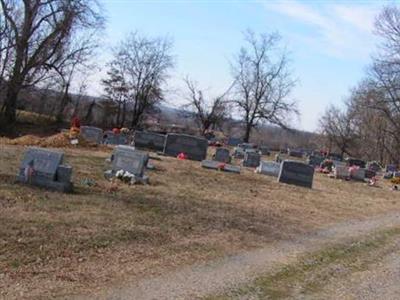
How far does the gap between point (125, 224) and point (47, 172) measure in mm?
2622

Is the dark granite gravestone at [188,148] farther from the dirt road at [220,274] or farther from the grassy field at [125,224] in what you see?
the dirt road at [220,274]

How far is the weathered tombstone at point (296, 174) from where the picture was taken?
69.9 ft

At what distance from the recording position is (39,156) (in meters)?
11.5

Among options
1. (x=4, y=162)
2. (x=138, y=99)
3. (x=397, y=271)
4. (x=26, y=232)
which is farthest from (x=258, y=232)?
(x=138, y=99)

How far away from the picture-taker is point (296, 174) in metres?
21.3

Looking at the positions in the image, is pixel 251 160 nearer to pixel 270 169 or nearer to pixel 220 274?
pixel 270 169

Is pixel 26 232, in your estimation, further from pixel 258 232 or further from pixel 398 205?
pixel 398 205

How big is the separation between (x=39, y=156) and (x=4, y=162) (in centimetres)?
333

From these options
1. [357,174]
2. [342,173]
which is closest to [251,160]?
[342,173]

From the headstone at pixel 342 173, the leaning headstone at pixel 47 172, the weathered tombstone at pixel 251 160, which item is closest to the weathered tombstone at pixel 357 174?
the headstone at pixel 342 173

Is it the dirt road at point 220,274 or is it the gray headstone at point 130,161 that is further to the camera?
the gray headstone at point 130,161

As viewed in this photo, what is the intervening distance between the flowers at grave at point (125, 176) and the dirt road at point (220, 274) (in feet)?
14.8

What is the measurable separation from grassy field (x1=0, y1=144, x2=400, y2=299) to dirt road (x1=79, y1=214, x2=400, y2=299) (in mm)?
219

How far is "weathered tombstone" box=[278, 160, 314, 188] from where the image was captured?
69.9 ft
